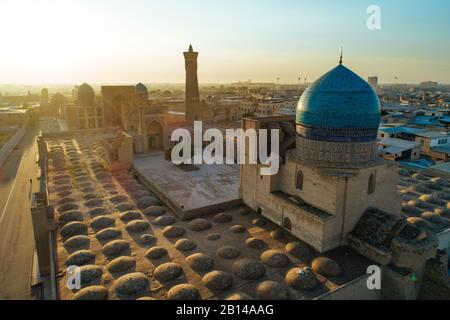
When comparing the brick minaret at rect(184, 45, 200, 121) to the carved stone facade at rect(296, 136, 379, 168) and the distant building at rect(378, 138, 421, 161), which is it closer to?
the distant building at rect(378, 138, 421, 161)

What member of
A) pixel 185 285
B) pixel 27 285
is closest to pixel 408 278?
pixel 185 285

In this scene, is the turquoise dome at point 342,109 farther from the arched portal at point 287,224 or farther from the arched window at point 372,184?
the arched portal at point 287,224

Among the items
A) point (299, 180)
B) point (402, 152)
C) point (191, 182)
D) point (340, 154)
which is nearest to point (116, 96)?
point (191, 182)

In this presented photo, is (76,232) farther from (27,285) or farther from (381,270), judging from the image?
(381,270)

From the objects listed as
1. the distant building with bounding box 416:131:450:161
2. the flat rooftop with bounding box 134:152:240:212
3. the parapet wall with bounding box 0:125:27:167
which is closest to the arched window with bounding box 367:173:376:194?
the flat rooftop with bounding box 134:152:240:212

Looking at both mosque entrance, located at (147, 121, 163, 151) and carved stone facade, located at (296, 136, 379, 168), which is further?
mosque entrance, located at (147, 121, 163, 151)

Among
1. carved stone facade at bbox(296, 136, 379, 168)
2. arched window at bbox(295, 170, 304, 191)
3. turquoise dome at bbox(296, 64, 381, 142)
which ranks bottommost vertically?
arched window at bbox(295, 170, 304, 191)
